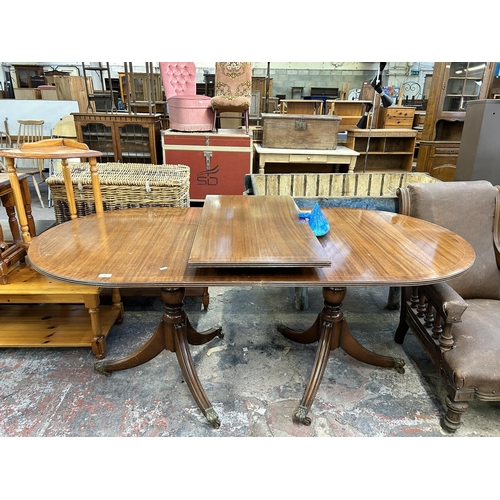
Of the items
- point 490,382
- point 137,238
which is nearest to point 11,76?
point 137,238

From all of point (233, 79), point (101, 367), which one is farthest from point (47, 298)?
point (233, 79)

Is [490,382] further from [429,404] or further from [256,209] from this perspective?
[256,209]

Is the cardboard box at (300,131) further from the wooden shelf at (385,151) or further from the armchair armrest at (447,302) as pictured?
the armchair armrest at (447,302)

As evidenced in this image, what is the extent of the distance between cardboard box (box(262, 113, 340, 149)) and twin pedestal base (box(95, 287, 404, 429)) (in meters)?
3.02

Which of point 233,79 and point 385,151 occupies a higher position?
point 233,79

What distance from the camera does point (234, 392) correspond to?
1.80 m

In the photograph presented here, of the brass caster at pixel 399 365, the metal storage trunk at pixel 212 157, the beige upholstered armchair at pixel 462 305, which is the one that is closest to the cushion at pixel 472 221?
the beige upholstered armchair at pixel 462 305

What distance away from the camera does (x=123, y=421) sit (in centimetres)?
162

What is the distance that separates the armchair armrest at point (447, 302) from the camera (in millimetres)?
1466

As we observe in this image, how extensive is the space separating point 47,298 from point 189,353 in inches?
32.3

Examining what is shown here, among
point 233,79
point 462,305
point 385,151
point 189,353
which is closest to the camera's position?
point 462,305

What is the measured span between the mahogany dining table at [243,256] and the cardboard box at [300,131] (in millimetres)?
2647

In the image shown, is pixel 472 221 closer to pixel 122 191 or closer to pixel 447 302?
pixel 447 302

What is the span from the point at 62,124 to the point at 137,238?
491 centimetres
